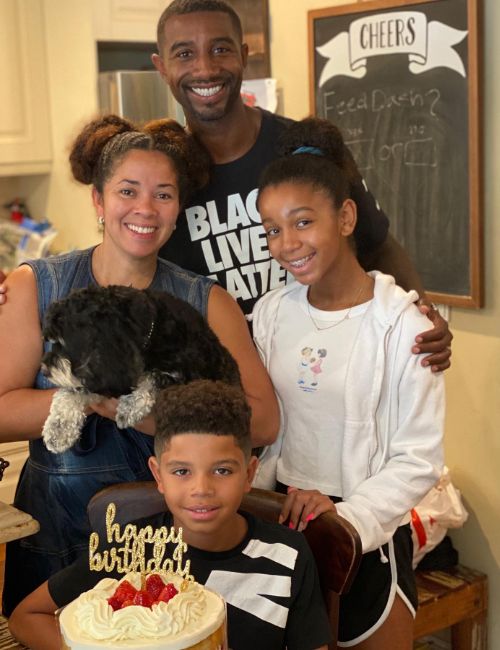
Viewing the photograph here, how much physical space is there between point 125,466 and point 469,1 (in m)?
1.62

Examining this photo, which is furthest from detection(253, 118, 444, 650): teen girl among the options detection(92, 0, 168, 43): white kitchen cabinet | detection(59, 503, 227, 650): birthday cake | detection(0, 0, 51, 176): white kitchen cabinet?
detection(0, 0, 51, 176): white kitchen cabinet

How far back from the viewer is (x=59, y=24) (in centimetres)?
376

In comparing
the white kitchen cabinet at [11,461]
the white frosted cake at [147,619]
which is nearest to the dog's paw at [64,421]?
the white frosted cake at [147,619]

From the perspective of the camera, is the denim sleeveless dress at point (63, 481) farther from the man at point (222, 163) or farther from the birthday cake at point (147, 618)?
the birthday cake at point (147, 618)

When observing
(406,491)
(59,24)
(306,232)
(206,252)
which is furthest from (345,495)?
(59,24)

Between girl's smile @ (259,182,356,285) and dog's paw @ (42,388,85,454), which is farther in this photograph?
girl's smile @ (259,182,356,285)

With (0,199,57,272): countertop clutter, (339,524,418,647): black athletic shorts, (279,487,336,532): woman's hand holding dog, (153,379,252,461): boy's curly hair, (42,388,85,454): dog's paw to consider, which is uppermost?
(0,199,57,272): countertop clutter

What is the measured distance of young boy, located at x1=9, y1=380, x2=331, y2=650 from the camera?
1.32 meters

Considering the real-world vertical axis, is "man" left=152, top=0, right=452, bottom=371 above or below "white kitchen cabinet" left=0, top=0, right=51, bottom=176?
below

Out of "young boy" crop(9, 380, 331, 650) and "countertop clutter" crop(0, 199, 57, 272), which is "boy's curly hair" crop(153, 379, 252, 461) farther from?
"countertop clutter" crop(0, 199, 57, 272)

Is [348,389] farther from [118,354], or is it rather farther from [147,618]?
[147,618]

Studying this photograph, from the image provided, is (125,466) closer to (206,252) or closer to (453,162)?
(206,252)

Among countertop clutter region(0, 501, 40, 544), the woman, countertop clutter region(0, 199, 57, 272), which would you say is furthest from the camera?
countertop clutter region(0, 199, 57, 272)

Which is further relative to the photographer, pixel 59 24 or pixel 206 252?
pixel 59 24
